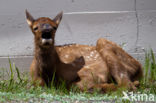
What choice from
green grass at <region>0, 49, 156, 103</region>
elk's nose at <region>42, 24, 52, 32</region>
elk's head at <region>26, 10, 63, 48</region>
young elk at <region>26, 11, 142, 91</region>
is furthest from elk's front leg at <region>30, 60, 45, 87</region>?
elk's nose at <region>42, 24, 52, 32</region>

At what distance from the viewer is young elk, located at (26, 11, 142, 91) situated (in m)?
6.36

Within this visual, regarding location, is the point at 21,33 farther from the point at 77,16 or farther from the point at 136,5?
the point at 136,5

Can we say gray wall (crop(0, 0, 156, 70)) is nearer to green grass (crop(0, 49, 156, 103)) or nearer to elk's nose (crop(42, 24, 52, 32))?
green grass (crop(0, 49, 156, 103))

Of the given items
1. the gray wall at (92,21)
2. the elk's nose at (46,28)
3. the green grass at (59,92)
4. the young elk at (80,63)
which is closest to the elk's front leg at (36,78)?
the young elk at (80,63)

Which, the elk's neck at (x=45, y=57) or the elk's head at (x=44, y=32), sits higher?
the elk's head at (x=44, y=32)

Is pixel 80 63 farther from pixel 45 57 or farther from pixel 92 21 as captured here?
pixel 92 21

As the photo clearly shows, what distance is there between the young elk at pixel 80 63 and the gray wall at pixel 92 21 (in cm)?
Result: 48

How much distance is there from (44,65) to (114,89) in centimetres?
139

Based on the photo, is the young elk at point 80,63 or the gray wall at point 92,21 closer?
the young elk at point 80,63

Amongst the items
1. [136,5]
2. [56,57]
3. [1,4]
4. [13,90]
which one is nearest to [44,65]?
[56,57]

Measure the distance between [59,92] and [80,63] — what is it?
1.14 m

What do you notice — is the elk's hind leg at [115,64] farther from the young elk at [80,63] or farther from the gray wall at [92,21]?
the gray wall at [92,21]

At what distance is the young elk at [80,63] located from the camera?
6.36m

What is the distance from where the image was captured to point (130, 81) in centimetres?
671
